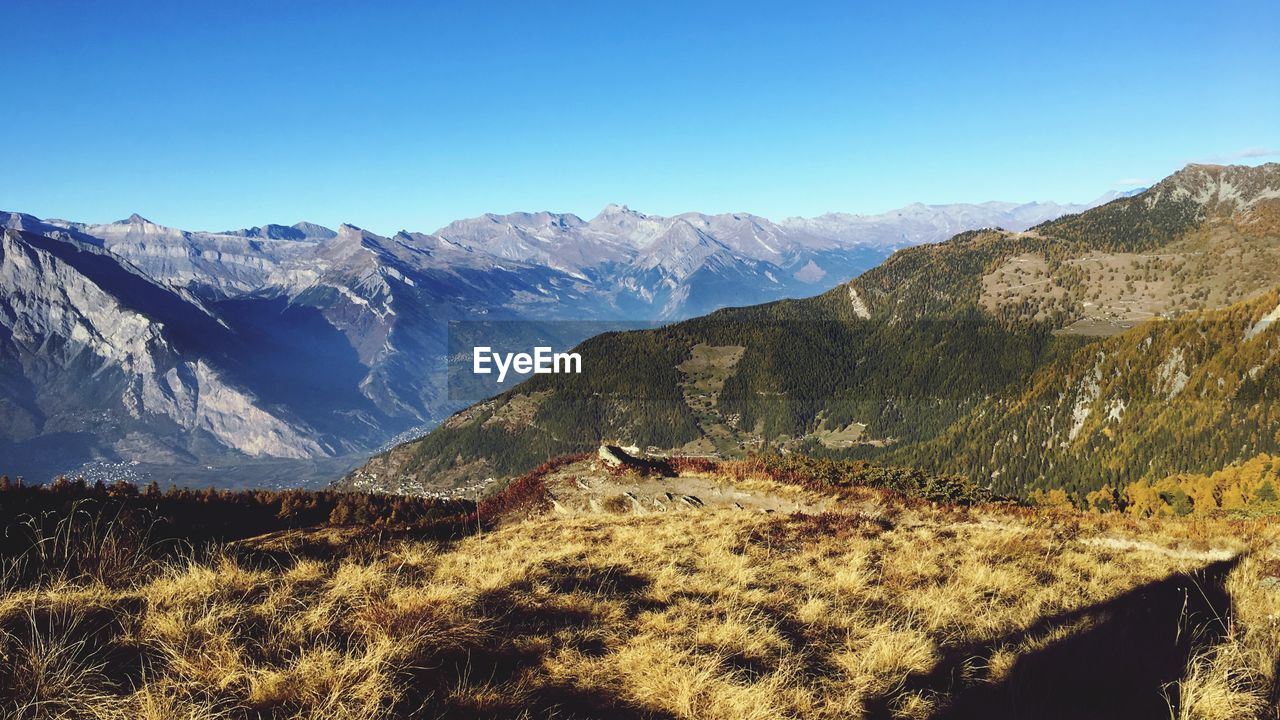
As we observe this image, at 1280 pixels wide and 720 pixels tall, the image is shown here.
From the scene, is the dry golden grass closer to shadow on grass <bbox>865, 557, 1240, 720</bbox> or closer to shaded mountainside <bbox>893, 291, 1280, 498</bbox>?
shadow on grass <bbox>865, 557, 1240, 720</bbox>

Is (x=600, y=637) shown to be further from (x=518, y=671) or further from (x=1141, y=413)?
(x=1141, y=413)

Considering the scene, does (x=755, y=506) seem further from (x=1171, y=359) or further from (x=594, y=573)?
(x=1171, y=359)

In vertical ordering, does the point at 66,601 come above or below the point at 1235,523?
above

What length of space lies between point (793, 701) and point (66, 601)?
8023mm

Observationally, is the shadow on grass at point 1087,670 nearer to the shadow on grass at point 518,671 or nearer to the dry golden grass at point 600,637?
the dry golden grass at point 600,637

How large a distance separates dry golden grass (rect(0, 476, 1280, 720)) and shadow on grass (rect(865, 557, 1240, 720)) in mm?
47

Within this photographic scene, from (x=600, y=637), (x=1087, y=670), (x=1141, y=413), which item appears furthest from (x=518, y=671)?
(x=1141, y=413)

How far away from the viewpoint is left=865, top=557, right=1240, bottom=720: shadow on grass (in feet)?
19.5

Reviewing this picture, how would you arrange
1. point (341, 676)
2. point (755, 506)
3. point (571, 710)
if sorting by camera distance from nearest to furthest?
point (341, 676), point (571, 710), point (755, 506)

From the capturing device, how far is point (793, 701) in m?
5.68

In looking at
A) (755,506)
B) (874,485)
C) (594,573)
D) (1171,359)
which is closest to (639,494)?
(755,506)

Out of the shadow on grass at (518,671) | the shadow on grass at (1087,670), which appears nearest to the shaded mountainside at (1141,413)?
the shadow on grass at (1087,670)

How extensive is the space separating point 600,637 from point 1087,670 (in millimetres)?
5926

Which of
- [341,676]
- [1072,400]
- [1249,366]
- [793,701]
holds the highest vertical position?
[341,676]
